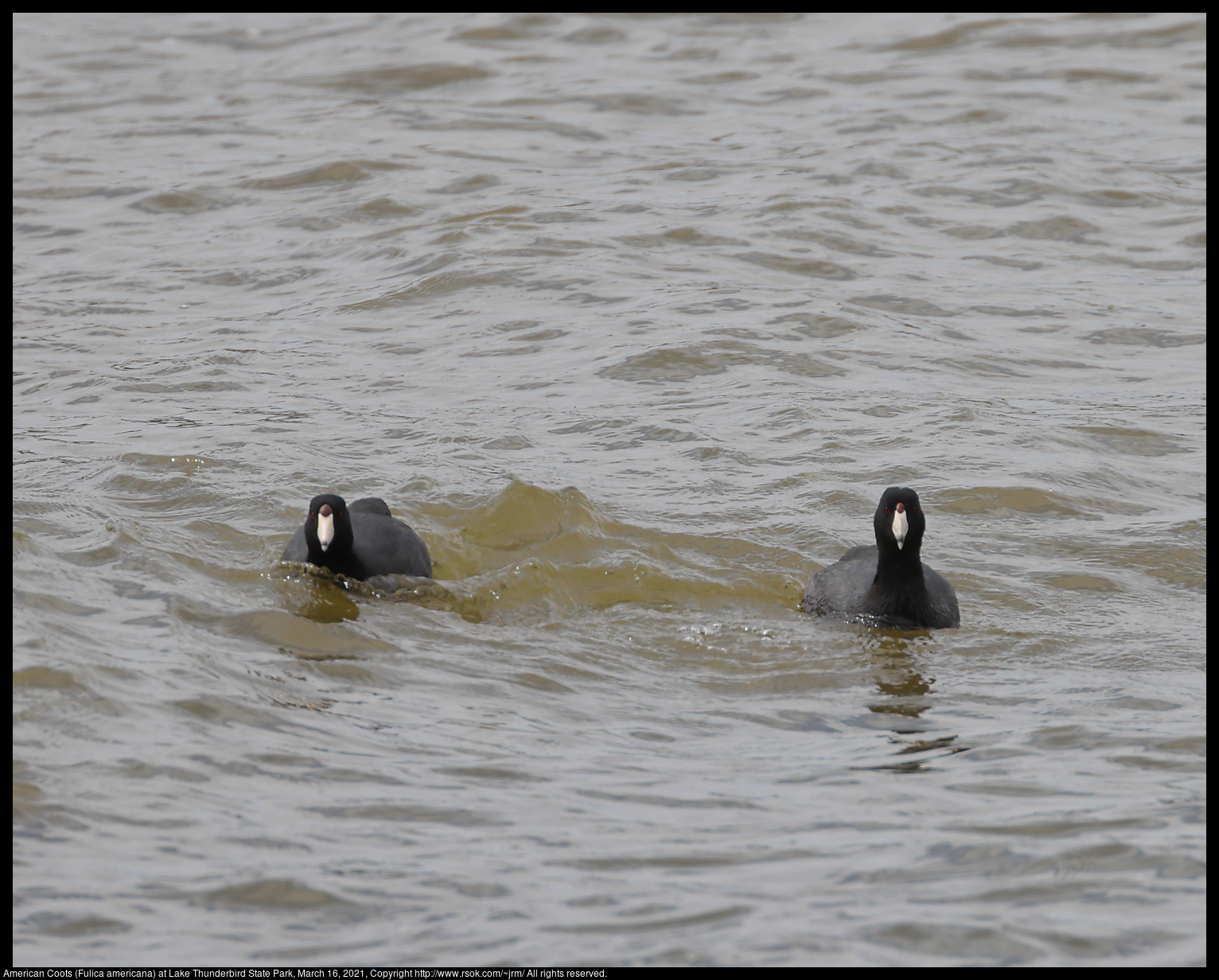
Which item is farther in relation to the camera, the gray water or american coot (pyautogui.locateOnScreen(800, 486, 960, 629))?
american coot (pyautogui.locateOnScreen(800, 486, 960, 629))

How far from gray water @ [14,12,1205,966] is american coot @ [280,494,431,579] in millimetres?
156

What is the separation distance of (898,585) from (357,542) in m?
2.62

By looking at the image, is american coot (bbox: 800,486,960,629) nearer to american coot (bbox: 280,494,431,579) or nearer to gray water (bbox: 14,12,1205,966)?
gray water (bbox: 14,12,1205,966)

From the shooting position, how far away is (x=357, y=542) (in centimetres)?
765

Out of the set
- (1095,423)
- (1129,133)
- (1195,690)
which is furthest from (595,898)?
(1129,133)

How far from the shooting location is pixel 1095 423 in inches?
395

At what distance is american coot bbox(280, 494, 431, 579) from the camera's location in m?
7.37

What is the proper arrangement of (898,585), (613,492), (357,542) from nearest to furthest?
(898,585) → (357,542) → (613,492)

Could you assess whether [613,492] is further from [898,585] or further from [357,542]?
[898,585]

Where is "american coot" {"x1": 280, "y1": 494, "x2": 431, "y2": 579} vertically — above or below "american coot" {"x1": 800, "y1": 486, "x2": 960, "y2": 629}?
above

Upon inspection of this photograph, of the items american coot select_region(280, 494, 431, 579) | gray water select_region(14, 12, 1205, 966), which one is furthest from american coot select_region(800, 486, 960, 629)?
american coot select_region(280, 494, 431, 579)

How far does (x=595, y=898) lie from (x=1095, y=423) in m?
6.51

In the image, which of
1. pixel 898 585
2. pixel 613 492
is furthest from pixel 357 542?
pixel 898 585

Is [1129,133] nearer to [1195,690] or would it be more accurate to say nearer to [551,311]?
[551,311]
